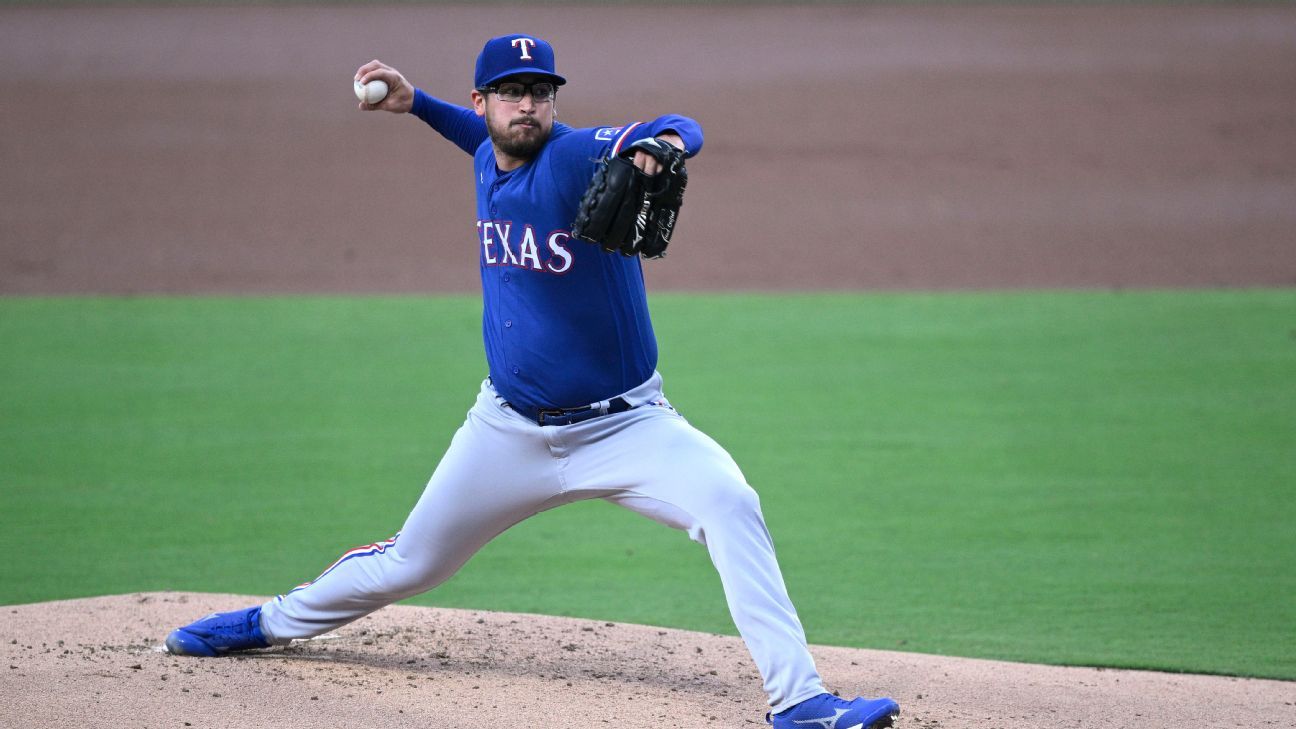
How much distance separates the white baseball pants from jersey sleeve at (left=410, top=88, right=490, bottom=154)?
2.62 ft

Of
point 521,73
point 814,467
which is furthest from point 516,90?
point 814,467

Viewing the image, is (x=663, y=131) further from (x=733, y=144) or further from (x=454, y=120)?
(x=733, y=144)

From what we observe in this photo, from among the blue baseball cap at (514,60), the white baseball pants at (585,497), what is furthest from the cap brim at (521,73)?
the white baseball pants at (585,497)

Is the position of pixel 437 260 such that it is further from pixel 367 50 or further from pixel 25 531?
pixel 25 531

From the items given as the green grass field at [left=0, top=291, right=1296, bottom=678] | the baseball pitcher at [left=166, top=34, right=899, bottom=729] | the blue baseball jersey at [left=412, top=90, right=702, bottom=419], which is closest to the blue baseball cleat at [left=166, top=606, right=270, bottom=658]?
the baseball pitcher at [left=166, top=34, right=899, bottom=729]

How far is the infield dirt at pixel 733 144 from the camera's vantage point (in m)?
13.8

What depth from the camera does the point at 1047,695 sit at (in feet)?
13.8

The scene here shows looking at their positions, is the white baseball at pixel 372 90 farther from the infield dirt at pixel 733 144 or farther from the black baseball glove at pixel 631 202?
the infield dirt at pixel 733 144

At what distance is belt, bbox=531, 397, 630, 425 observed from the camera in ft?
12.4

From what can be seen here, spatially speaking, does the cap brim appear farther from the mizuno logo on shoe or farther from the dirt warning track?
the dirt warning track

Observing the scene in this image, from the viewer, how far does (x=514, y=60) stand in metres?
3.78

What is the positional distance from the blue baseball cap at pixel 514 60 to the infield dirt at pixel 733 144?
9.12 metres

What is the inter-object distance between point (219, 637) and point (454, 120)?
166 cm

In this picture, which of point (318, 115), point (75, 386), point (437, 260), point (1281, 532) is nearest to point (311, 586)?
point (1281, 532)
